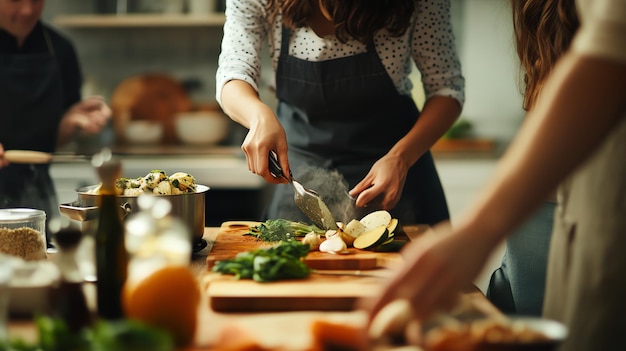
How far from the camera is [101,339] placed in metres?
0.79

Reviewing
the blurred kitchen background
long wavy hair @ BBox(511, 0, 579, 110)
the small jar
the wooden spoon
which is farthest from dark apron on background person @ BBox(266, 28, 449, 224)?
the blurred kitchen background

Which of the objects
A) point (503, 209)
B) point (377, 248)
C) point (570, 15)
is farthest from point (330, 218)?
point (503, 209)

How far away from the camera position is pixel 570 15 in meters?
A: 1.44

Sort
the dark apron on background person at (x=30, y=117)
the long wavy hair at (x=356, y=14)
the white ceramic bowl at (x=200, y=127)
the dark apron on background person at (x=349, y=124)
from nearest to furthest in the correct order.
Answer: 1. the long wavy hair at (x=356, y=14)
2. the dark apron on background person at (x=349, y=124)
3. the dark apron on background person at (x=30, y=117)
4. the white ceramic bowl at (x=200, y=127)

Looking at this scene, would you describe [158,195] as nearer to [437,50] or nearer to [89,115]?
[437,50]

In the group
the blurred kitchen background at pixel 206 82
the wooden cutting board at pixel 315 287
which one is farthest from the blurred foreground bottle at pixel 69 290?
the blurred kitchen background at pixel 206 82

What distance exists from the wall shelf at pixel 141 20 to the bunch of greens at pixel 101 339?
305 centimetres

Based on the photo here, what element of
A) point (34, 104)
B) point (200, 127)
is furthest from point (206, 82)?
point (34, 104)

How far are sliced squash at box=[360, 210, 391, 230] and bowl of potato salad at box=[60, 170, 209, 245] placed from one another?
1.23ft

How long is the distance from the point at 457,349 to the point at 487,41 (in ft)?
10.6

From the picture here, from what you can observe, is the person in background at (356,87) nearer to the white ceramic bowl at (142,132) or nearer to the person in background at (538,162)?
the person in background at (538,162)

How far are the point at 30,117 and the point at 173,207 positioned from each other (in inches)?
59.2

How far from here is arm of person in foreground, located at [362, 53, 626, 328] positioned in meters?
0.88

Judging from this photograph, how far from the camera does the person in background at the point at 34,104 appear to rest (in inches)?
103
